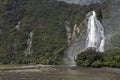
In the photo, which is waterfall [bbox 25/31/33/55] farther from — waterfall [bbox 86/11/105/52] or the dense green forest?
waterfall [bbox 86/11/105/52]

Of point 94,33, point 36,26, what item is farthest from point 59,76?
point 36,26

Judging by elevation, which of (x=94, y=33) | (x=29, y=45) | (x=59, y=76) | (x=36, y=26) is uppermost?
(x=36, y=26)

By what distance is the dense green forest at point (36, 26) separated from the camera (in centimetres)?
16662

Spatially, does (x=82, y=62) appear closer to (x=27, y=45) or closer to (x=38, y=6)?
(x=27, y=45)

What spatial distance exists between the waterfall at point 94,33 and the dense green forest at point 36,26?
14.3ft

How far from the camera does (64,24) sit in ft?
589

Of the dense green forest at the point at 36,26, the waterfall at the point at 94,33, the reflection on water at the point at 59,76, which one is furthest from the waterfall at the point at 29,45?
the reflection on water at the point at 59,76

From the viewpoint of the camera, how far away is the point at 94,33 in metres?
155

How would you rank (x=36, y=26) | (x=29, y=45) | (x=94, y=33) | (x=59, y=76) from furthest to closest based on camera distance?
(x=36, y=26) < (x=29, y=45) < (x=94, y=33) < (x=59, y=76)

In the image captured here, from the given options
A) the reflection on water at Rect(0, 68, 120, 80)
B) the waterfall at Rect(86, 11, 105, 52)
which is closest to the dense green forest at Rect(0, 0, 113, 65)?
the waterfall at Rect(86, 11, 105, 52)

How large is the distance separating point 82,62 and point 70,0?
85.8m

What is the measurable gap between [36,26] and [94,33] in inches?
1517

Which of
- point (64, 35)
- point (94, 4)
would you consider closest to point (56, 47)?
point (64, 35)

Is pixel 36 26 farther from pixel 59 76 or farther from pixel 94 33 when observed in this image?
pixel 59 76
